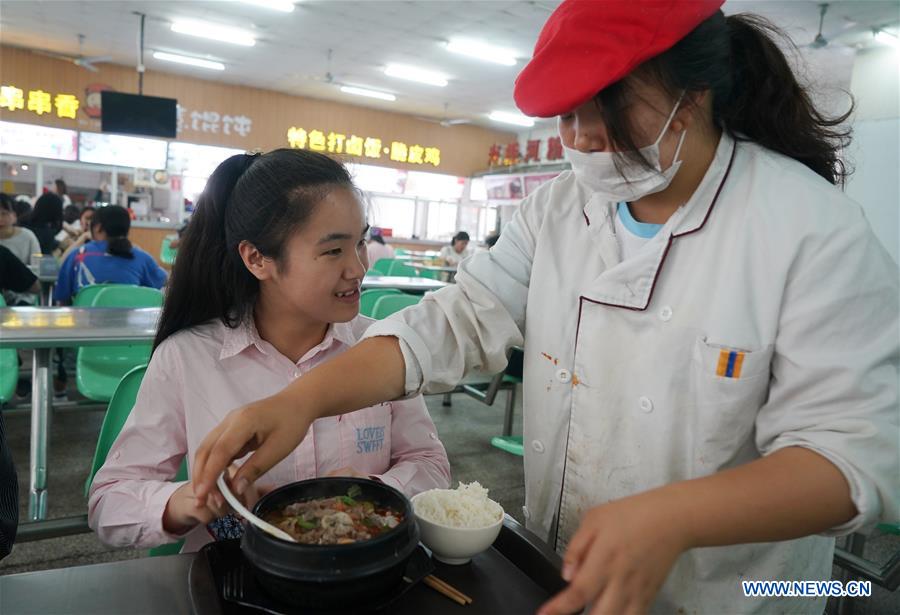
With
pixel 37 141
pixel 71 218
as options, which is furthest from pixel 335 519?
pixel 37 141

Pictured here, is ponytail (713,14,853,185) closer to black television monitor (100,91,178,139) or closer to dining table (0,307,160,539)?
dining table (0,307,160,539)

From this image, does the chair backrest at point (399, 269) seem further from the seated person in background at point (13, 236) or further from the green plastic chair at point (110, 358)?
the green plastic chair at point (110, 358)

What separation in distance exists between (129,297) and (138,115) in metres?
6.37

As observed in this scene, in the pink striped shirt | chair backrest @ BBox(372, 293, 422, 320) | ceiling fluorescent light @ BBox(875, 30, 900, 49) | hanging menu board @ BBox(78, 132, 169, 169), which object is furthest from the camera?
hanging menu board @ BBox(78, 132, 169, 169)

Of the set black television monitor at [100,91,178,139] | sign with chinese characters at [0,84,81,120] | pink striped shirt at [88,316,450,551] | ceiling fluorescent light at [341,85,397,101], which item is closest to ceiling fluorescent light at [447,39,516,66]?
ceiling fluorescent light at [341,85,397,101]

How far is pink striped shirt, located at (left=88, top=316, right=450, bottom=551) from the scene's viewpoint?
1.15m

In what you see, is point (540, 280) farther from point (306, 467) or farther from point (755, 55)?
point (306, 467)

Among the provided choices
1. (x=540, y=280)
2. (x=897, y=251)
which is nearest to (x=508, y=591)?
(x=540, y=280)

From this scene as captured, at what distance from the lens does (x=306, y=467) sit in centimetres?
126

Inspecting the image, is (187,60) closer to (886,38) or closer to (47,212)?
(47,212)

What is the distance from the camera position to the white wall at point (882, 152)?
556cm

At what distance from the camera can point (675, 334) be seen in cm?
92

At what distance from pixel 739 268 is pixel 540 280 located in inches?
13.7

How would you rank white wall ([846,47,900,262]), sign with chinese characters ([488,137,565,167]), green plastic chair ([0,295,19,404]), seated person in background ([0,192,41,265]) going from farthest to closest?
sign with chinese characters ([488,137,565,167]) → white wall ([846,47,900,262]) → seated person in background ([0,192,41,265]) → green plastic chair ([0,295,19,404])
